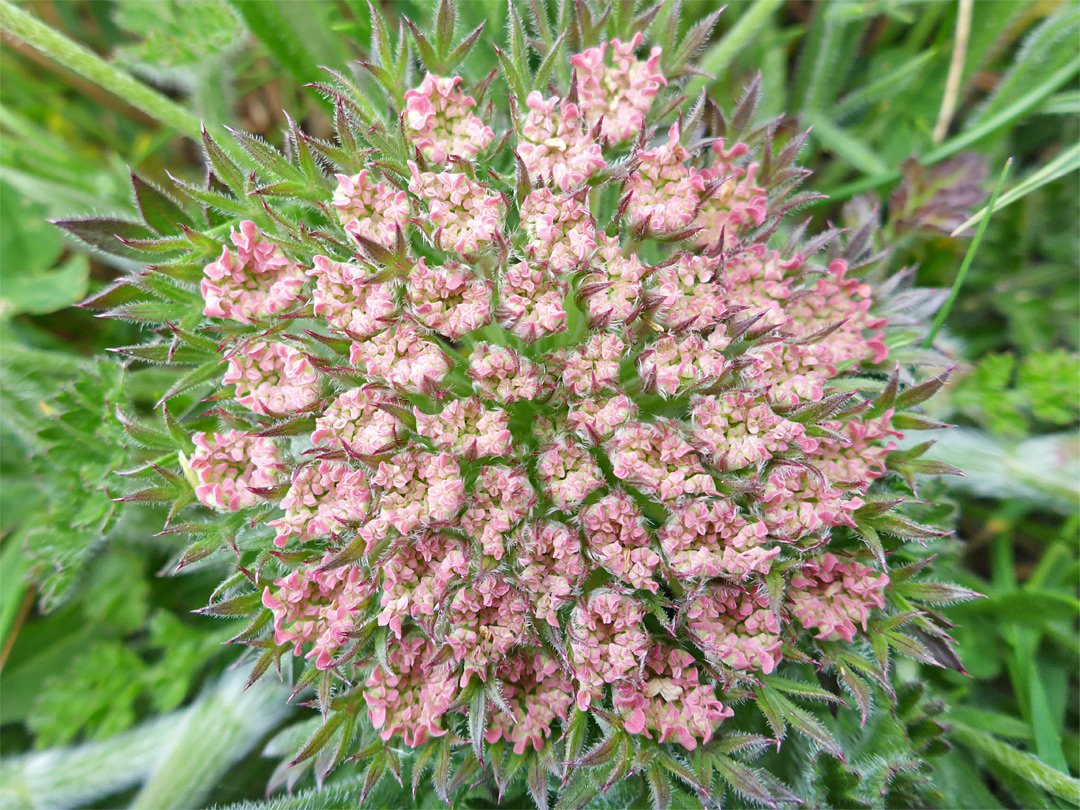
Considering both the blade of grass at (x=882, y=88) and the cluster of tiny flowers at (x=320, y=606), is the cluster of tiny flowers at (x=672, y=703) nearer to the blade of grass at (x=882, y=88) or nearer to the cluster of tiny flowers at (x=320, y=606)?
the cluster of tiny flowers at (x=320, y=606)

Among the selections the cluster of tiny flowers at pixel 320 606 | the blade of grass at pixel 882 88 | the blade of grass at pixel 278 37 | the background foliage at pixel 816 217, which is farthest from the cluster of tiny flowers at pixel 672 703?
the blade of grass at pixel 278 37

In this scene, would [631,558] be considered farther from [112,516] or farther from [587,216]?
[112,516]

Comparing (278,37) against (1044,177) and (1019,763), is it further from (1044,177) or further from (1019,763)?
(1019,763)

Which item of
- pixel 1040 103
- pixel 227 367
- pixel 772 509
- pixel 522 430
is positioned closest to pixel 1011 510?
pixel 1040 103

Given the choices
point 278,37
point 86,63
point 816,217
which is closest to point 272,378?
point 86,63

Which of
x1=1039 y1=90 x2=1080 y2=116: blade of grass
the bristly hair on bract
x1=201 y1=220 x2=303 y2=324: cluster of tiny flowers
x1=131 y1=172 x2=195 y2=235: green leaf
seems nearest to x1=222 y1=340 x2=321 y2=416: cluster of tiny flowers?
the bristly hair on bract

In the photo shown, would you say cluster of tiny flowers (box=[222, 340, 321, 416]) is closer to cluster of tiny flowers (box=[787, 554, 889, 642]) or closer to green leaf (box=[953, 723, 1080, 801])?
cluster of tiny flowers (box=[787, 554, 889, 642])
